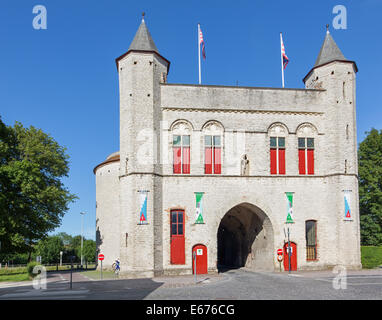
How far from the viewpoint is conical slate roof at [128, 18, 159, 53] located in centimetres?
2836

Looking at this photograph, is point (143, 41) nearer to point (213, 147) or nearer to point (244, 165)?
point (213, 147)

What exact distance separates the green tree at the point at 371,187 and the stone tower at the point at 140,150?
78.6 feet

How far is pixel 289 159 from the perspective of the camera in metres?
29.3

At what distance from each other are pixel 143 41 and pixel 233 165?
433 inches

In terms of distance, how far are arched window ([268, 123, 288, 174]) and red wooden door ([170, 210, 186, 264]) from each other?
7615mm

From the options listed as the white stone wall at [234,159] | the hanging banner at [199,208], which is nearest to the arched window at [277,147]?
the white stone wall at [234,159]

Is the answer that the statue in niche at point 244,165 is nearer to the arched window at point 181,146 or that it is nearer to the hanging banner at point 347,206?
the arched window at point 181,146

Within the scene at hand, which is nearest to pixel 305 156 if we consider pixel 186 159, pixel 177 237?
pixel 186 159

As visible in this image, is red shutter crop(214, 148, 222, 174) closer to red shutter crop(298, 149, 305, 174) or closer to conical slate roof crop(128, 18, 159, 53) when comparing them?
red shutter crop(298, 149, 305, 174)

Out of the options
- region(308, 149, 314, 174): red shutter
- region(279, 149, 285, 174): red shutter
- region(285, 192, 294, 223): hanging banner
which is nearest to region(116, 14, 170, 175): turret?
region(279, 149, 285, 174): red shutter

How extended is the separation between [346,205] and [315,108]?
746 centimetres

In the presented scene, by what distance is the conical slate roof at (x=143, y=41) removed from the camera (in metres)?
28.4
